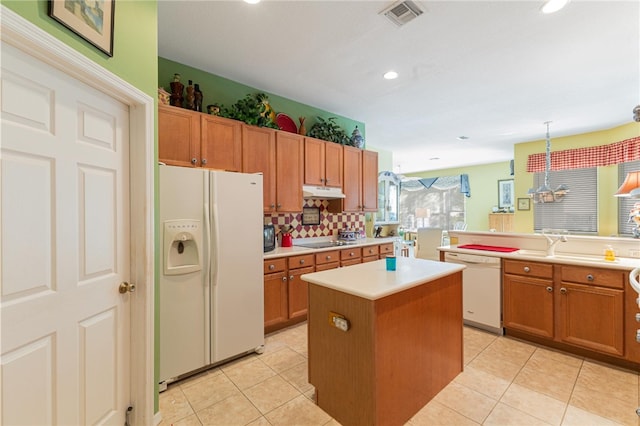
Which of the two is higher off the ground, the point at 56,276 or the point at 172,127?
the point at 172,127

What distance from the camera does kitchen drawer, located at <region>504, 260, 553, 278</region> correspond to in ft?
8.68

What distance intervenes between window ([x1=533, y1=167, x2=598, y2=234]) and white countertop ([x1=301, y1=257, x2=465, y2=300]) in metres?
4.86

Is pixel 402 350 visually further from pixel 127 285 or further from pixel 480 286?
pixel 480 286

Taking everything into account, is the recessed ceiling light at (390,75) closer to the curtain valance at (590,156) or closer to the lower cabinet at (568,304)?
the lower cabinet at (568,304)

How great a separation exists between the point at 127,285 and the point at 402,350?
65.5 inches

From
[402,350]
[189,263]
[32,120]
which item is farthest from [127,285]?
[402,350]

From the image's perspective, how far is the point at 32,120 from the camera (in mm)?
1149

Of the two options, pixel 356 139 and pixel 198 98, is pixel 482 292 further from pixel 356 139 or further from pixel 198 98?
pixel 198 98

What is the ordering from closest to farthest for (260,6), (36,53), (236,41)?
(36,53) → (260,6) → (236,41)

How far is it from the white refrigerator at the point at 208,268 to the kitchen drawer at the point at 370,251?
5.65 ft

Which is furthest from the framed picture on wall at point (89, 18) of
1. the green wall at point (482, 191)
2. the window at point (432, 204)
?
the window at point (432, 204)


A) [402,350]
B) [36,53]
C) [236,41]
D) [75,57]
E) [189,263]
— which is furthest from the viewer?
[236,41]

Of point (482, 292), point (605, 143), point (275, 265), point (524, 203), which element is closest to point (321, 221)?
point (275, 265)

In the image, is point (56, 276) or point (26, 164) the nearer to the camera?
point (26, 164)
